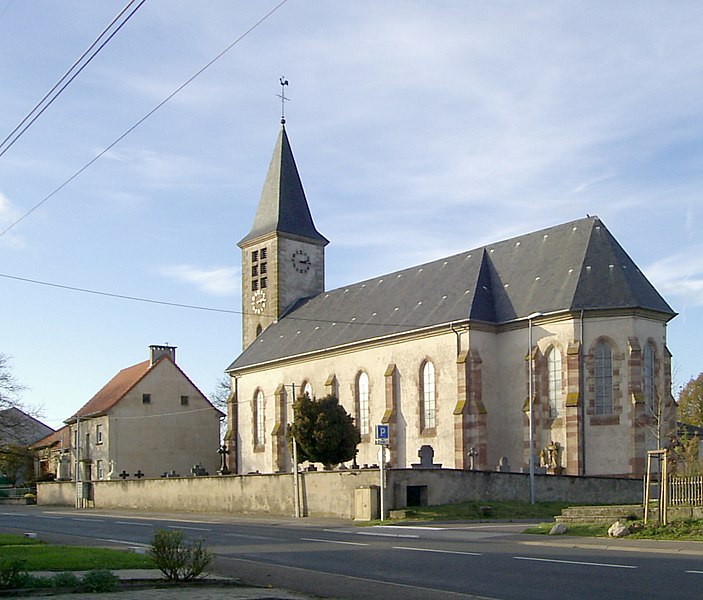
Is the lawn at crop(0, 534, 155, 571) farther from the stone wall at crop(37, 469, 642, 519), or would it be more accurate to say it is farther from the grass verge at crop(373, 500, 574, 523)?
the stone wall at crop(37, 469, 642, 519)

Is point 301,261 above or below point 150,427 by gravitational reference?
above

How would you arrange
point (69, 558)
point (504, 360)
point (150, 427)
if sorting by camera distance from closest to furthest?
point (69, 558)
point (504, 360)
point (150, 427)

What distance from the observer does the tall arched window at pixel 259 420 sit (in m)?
61.8

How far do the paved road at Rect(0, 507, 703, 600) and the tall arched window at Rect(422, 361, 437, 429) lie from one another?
2310 centimetres

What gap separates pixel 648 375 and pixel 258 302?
105 ft

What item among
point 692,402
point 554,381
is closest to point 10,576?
point 554,381

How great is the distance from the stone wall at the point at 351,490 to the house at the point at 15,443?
33.5 feet

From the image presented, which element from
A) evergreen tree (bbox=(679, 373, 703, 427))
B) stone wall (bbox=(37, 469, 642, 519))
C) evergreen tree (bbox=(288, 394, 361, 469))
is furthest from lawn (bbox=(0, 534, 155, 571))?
evergreen tree (bbox=(679, 373, 703, 427))

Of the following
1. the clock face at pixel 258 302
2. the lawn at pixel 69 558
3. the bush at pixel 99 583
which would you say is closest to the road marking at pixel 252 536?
the lawn at pixel 69 558

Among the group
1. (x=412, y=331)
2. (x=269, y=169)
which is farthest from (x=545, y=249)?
(x=269, y=169)

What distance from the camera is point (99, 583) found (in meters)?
11.8

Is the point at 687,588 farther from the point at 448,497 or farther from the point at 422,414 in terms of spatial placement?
the point at 422,414

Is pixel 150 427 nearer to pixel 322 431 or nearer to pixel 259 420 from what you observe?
pixel 259 420

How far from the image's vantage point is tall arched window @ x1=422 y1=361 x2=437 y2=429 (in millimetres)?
48469
